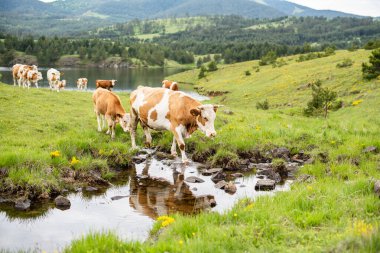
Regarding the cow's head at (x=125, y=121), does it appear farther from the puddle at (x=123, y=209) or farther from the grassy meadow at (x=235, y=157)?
the puddle at (x=123, y=209)

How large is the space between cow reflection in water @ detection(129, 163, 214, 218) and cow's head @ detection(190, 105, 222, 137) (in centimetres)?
212

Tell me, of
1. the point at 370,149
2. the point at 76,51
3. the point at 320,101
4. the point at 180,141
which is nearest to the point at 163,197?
the point at 180,141

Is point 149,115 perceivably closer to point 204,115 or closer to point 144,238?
point 204,115

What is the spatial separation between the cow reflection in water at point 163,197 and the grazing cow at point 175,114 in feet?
7.18

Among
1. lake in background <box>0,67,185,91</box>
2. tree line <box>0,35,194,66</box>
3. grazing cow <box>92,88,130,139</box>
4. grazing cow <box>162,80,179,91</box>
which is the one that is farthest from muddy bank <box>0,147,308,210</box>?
tree line <box>0,35,194,66</box>

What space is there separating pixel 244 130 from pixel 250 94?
113 ft

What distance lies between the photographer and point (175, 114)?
625 inches

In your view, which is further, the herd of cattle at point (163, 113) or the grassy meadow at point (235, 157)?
the herd of cattle at point (163, 113)

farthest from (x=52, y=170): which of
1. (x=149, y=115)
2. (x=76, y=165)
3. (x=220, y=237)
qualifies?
(x=220, y=237)

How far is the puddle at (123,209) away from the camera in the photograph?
29.9 feet

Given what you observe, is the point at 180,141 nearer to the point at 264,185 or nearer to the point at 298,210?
the point at 264,185

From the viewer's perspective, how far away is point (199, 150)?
55.6 ft

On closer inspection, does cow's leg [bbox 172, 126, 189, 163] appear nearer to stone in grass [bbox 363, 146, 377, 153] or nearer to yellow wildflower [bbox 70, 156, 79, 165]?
yellow wildflower [bbox 70, 156, 79, 165]

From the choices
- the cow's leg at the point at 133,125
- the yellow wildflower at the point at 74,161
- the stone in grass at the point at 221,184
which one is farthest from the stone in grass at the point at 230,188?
the cow's leg at the point at 133,125
